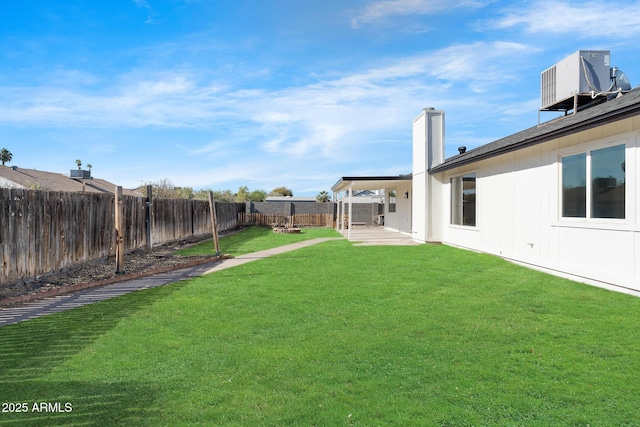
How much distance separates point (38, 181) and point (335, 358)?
40699 mm

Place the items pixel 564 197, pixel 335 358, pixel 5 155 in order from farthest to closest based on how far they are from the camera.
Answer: pixel 5 155 → pixel 564 197 → pixel 335 358

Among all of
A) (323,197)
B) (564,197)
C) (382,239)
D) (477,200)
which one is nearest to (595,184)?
(564,197)

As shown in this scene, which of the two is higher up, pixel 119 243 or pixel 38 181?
pixel 38 181

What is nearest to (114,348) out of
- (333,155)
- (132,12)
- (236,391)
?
(236,391)

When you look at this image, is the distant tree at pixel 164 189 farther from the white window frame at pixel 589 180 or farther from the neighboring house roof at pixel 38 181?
the white window frame at pixel 589 180

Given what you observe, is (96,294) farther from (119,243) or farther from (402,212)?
(402,212)

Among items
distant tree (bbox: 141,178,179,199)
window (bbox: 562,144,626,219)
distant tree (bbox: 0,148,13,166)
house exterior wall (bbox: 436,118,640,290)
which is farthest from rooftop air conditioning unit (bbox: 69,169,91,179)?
distant tree (bbox: 0,148,13,166)

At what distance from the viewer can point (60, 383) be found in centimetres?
331

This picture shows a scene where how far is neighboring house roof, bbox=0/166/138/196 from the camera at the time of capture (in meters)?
31.5

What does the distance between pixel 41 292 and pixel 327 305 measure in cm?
523

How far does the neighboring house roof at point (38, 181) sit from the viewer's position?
1240 inches

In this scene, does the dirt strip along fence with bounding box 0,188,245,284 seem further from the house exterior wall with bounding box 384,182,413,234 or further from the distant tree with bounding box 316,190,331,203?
the distant tree with bounding box 316,190,331,203

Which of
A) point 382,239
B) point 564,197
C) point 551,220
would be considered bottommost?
point 382,239

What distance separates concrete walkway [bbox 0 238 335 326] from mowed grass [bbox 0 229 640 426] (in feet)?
1.48
